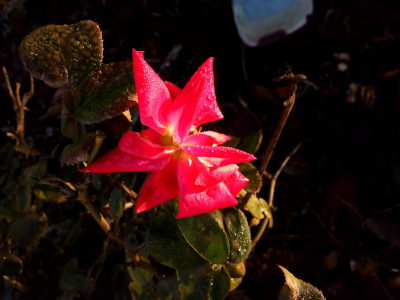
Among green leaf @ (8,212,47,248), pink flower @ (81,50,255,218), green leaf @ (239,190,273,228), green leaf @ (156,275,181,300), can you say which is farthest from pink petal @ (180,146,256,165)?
green leaf @ (8,212,47,248)

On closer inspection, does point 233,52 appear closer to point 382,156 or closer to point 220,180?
point 382,156

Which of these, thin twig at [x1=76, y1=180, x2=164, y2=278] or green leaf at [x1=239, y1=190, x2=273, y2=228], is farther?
green leaf at [x1=239, y1=190, x2=273, y2=228]

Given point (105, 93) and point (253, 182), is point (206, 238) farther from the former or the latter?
point (105, 93)

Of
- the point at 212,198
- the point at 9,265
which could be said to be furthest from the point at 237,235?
the point at 9,265

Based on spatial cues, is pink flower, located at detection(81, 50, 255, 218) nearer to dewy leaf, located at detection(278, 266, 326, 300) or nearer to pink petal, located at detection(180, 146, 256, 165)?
pink petal, located at detection(180, 146, 256, 165)

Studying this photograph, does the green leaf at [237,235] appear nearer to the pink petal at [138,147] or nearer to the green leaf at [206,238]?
the green leaf at [206,238]

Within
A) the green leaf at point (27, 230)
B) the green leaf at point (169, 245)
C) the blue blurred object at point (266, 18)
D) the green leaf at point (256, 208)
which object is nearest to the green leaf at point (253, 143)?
the green leaf at point (256, 208)

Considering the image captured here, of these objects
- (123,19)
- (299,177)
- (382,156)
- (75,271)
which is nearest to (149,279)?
(75,271)
